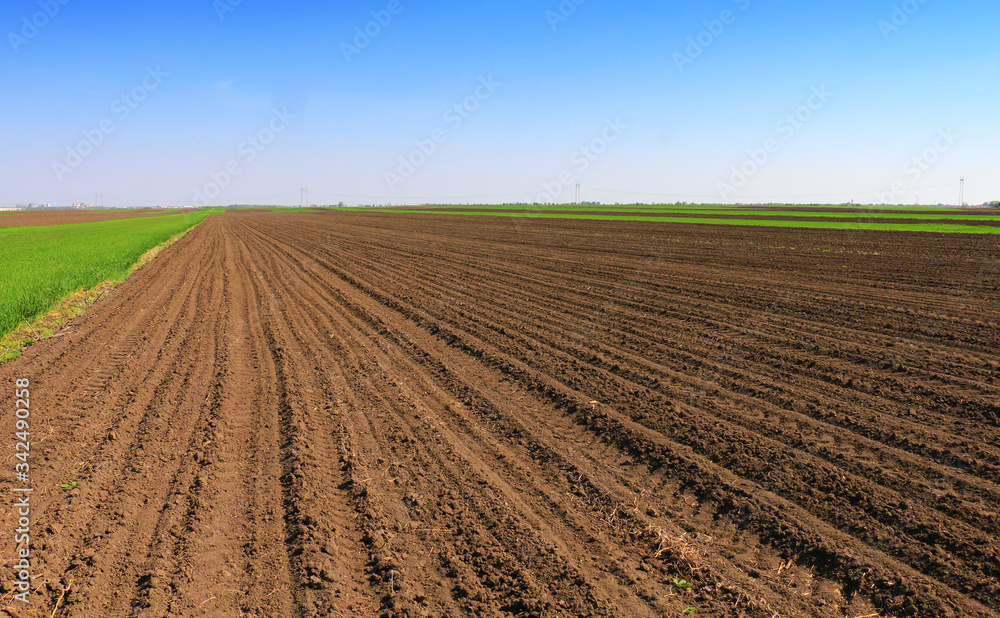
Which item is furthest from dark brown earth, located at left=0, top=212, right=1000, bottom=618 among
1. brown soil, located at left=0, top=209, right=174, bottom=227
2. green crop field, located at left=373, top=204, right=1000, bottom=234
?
brown soil, located at left=0, top=209, right=174, bottom=227

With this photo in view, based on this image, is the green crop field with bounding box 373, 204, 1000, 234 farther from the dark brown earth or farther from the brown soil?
the brown soil

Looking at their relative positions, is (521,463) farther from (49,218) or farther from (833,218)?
(49,218)

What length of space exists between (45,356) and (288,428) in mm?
6313

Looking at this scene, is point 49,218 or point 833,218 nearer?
point 833,218

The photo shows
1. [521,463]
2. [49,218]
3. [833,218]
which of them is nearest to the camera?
[521,463]

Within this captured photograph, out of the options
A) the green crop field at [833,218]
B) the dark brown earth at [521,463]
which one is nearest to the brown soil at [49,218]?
the green crop field at [833,218]

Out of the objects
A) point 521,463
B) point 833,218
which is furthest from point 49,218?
point 521,463

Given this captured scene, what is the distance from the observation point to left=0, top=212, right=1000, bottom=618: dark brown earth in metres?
3.70

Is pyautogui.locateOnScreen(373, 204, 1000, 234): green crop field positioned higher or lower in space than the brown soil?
lower

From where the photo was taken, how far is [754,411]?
6.54 m

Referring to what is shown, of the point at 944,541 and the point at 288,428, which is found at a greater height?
the point at 288,428

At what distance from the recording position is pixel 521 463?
18.0 feet

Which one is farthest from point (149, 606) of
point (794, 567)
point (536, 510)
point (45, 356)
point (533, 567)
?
point (45, 356)

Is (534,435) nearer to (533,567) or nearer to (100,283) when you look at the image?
(533,567)
